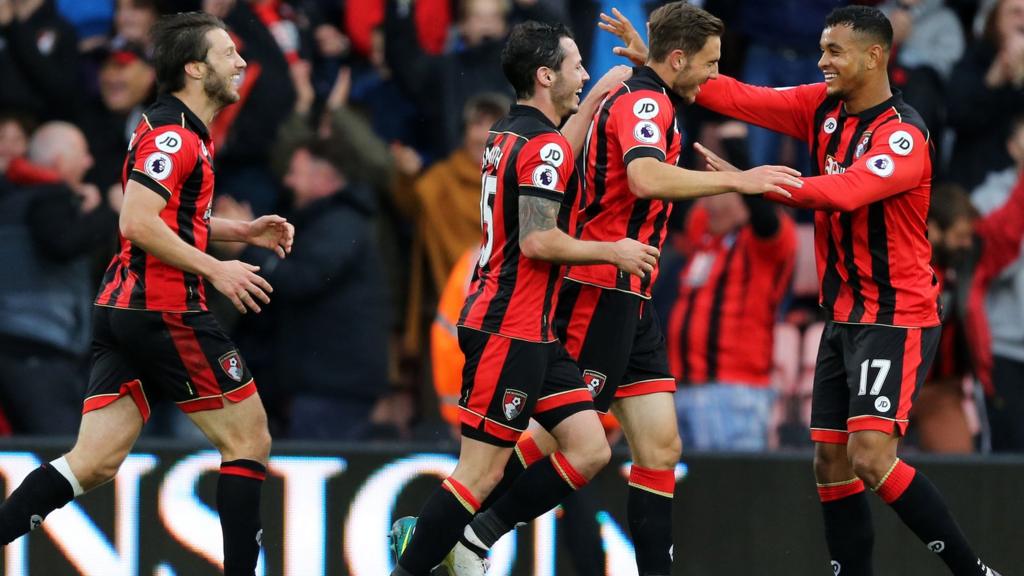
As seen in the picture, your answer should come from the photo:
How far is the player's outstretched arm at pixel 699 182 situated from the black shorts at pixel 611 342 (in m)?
0.58

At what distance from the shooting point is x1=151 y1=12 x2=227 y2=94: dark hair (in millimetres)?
6719

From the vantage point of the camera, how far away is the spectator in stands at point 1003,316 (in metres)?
8.91

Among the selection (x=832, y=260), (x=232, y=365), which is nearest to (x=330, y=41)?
(x=232, y=365)

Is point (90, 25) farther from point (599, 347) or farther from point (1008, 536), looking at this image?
point (1008, 536)

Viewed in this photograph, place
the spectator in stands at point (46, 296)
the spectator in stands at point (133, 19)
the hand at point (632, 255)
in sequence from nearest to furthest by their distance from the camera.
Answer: the hand at point (632, 255)
the spectator in stands at point (46, 296)
the spectator in stands at point (133, 19)

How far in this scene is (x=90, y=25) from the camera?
10398 millimetres

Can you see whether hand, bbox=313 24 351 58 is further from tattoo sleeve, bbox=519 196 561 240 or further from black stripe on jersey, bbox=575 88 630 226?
tattoo sleeve, bbox=519 196 561 240

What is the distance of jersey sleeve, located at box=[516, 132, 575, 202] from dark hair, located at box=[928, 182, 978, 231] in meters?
3.01

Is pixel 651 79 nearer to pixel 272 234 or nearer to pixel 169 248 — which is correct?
pixel 272 234

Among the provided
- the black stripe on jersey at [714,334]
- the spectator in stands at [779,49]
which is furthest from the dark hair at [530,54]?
the spectator in stands at [779,49]

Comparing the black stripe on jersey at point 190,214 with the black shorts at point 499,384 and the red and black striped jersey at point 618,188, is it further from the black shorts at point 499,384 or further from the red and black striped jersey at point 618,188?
the red and black striped jersey at point 618,188

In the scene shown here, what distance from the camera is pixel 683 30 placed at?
22.3 ft

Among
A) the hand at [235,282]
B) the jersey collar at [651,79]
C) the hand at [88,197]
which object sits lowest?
the hand at [235,282]

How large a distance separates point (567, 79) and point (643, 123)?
0.33m
